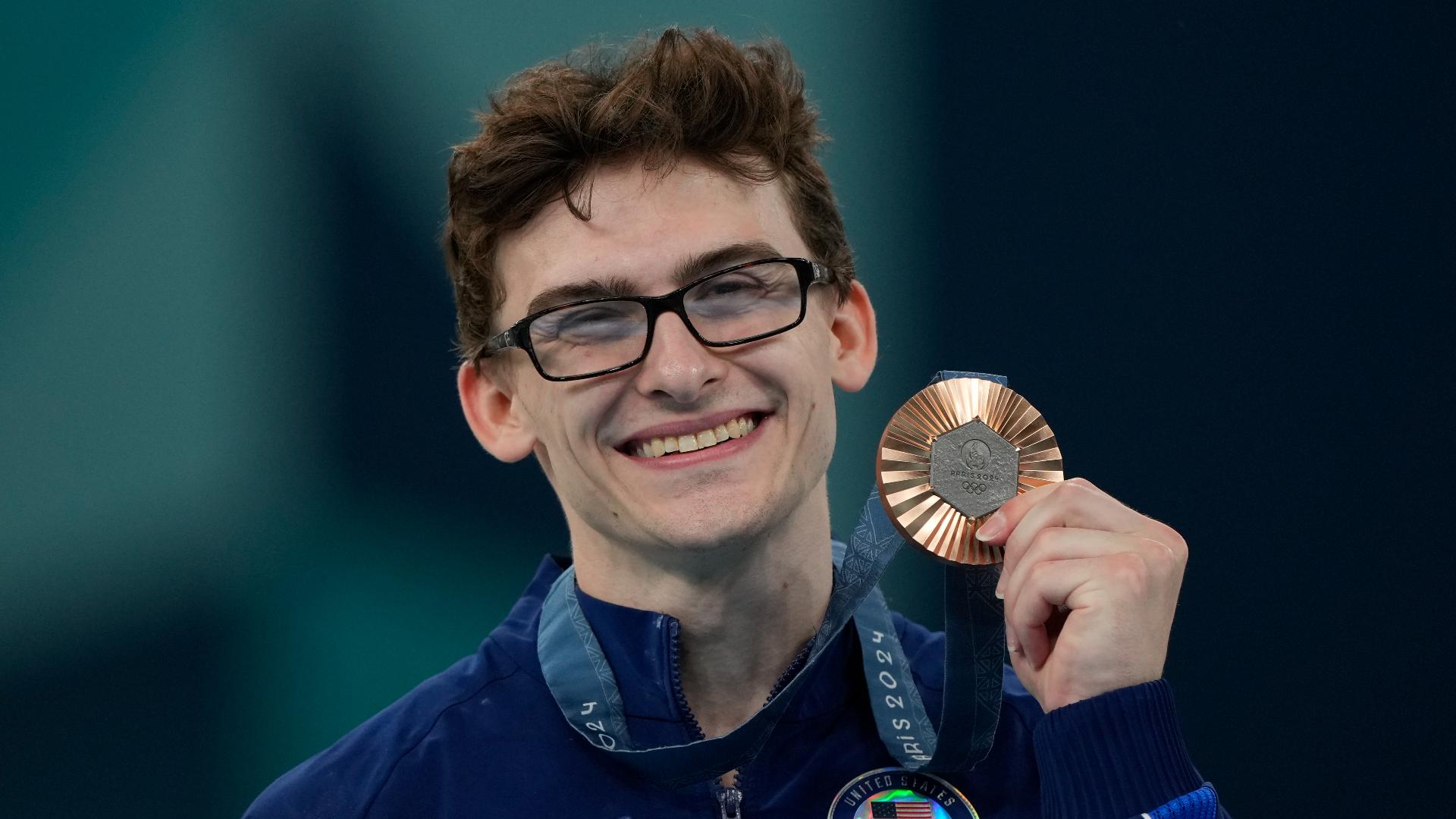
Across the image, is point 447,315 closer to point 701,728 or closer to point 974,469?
point 701,728

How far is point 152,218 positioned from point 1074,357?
2.12 m

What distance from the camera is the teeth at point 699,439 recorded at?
2.09m

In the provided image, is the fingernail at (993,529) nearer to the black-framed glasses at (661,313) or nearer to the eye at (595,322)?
the black-framed glasses at (661,313)

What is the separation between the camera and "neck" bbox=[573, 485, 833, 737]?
218 cm

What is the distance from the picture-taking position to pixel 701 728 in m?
2.23

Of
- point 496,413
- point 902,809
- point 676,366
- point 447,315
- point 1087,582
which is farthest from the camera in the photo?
point 447,315

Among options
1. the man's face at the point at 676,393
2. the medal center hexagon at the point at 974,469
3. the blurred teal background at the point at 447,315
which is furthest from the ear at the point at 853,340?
the blurred teal background at the point at 447,315

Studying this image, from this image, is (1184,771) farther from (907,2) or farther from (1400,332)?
(907,2)

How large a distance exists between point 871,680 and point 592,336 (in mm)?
687


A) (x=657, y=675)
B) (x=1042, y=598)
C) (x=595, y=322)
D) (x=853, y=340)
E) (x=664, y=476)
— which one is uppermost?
(x=595, y=322)

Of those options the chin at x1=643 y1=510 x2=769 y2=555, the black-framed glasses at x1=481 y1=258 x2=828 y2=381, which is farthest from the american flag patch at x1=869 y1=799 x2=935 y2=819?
the black-framed glasses at x1=481 y1=258 x2=828 y2=381

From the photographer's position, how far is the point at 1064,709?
1819 mm

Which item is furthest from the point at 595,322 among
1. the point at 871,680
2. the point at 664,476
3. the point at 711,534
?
the point at 871,680

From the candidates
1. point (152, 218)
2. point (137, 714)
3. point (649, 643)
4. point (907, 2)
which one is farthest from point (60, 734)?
point (907, 2)
